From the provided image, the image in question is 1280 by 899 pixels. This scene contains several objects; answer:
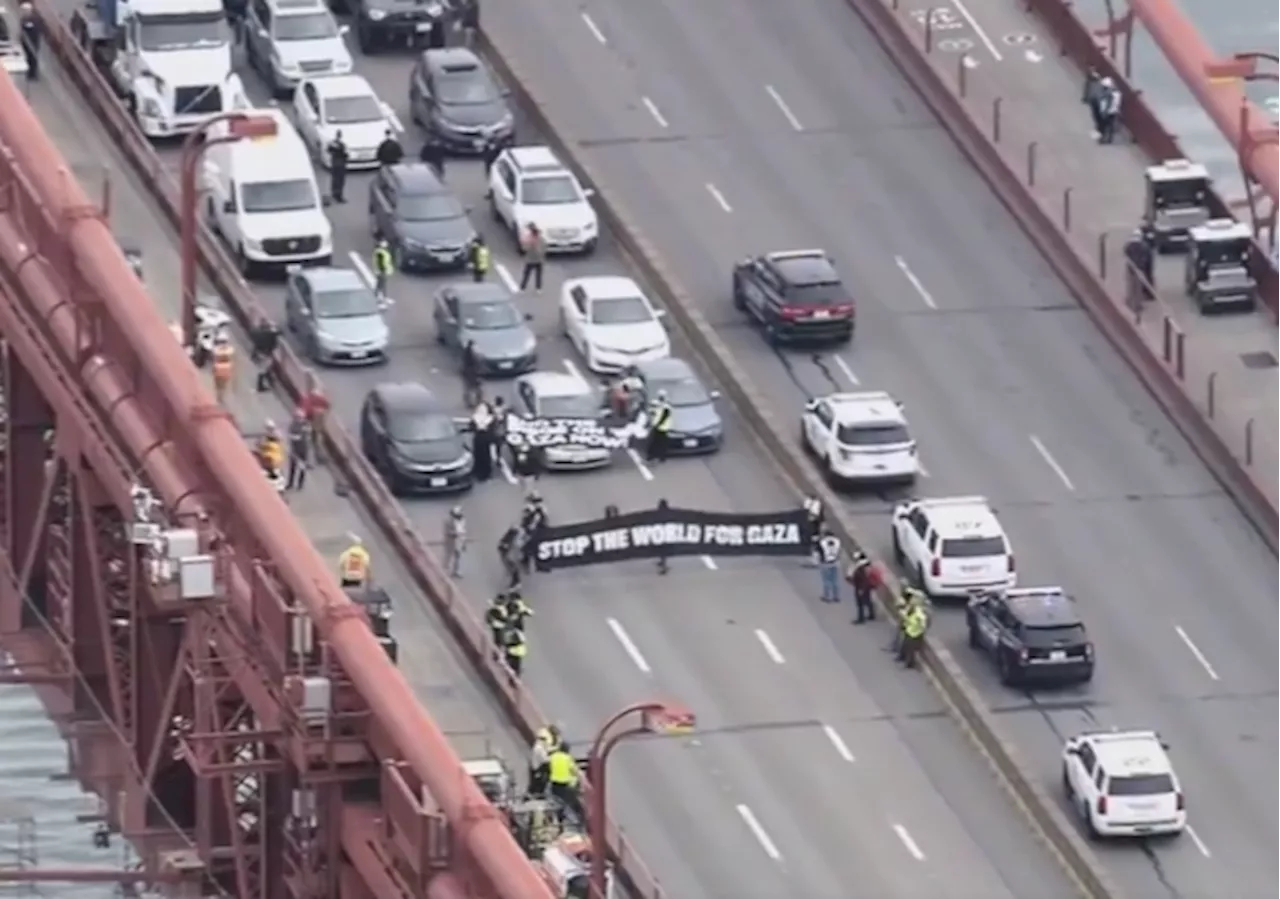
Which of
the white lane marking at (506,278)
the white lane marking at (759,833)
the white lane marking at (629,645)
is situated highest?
the white lane marking at (506,278)

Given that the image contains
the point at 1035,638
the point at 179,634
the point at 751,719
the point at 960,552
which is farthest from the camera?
the point at 960,552

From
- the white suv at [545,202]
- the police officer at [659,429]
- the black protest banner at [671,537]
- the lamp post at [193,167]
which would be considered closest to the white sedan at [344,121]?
the white suv at [545,202]

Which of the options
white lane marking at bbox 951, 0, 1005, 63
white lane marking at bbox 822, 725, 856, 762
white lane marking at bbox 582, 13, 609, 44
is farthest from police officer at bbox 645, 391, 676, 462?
white lane marking at bbox 951, 0, 1005, 63

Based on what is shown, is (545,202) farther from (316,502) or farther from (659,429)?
(316,502)

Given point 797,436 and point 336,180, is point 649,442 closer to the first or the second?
point 797,436

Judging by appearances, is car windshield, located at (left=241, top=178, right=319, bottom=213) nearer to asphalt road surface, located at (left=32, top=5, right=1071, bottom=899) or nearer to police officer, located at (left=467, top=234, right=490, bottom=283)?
police officer, located at (left=467, top=234, right=490, bottom=283)

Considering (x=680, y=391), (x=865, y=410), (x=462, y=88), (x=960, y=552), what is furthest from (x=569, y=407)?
(x=462, y=88)

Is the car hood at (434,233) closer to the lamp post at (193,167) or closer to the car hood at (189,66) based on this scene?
the car hood at (189,66)
